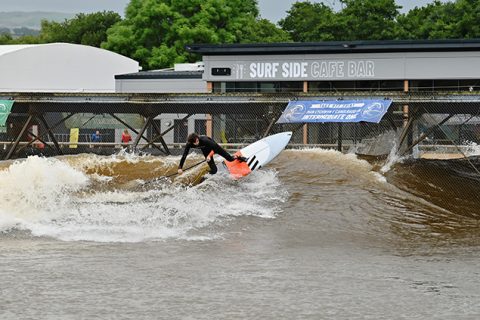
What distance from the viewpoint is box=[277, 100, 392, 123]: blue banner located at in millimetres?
27234

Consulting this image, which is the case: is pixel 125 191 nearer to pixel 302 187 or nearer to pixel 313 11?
pixel 302 187

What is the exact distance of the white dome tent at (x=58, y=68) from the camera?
2434 inches

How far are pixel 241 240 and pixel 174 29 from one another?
60407 millimetres

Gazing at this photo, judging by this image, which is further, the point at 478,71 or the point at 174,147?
the point at 478,71

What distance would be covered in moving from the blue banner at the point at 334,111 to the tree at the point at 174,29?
1895 inches

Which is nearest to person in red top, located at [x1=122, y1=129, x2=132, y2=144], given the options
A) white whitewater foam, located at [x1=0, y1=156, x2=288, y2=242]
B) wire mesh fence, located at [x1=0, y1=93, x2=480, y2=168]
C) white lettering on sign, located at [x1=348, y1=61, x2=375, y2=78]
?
wire mesh fence, located at [x1=0, y1=93, x2=480, y2=168]

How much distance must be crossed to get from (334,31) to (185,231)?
60980mm

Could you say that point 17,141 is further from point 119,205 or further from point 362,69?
point 362,69

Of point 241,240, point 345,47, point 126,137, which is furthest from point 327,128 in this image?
point 241,240

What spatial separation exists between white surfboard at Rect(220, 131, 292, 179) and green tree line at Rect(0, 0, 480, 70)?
158ft

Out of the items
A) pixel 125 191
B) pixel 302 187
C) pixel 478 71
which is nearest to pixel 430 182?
pixel 302 187

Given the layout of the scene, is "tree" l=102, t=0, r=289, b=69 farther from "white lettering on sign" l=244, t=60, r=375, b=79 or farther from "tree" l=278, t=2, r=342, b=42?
"white lettering on sign" l=244, t=60, r=375, b=79

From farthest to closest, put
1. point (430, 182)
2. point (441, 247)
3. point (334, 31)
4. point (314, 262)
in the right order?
point (334, 31) < point (430, 182) < point (441, 247) < point (314, 262)

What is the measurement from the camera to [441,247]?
59.4 feet
